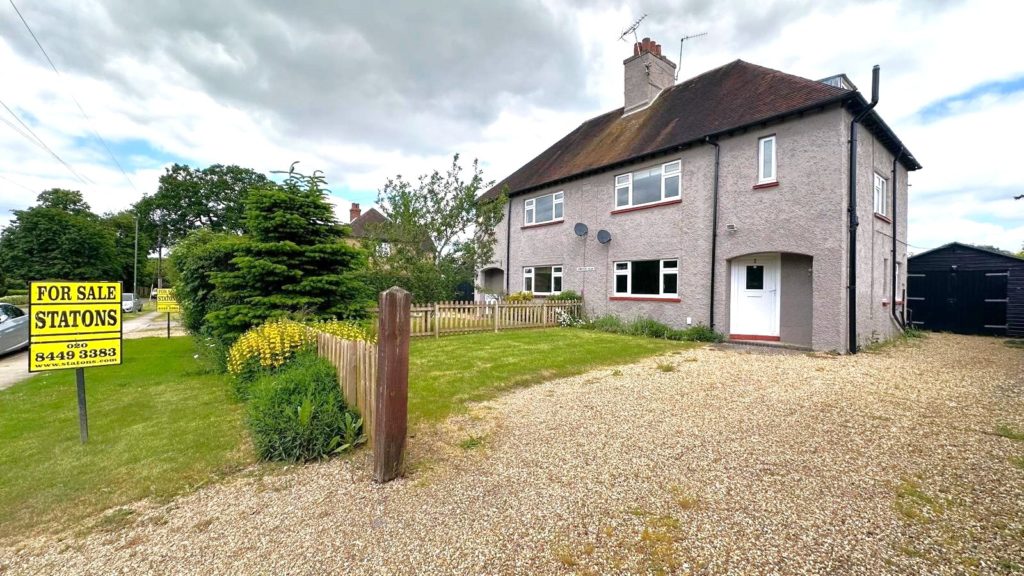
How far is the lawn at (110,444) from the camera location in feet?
10.9

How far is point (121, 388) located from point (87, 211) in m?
62.2

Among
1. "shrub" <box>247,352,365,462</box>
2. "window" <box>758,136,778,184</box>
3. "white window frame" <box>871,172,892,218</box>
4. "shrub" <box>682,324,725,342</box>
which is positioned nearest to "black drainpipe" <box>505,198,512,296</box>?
"shrub" <box>682,324,725,342</box>

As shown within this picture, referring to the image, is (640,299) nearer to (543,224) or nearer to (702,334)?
(702,334)

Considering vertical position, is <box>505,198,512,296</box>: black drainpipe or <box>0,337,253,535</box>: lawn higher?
<box>505,198,512,296</box>: black drainpipe

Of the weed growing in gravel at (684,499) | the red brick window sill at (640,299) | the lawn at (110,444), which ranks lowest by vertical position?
the lawn at (110,444)

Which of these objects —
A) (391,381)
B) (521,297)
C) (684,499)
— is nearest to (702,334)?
(521,297)

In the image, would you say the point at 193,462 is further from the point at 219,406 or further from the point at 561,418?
the point at 561,418

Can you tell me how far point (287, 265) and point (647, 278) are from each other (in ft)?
33.3

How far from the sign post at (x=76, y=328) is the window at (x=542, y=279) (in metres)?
13.5

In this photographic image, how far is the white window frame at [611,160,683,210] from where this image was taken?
12.6 m

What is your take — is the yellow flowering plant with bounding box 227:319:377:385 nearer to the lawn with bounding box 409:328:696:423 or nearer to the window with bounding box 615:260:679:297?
the lawn with bounding box 409:328:696:423

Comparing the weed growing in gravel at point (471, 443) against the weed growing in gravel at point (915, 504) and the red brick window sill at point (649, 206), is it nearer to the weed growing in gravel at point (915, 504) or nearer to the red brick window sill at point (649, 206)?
the weed growing in gravel at point (915, 504)

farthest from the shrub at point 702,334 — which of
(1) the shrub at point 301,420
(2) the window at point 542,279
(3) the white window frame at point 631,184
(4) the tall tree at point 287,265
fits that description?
(1) the shrub at point 301,420

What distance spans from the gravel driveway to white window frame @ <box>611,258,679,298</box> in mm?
7710
